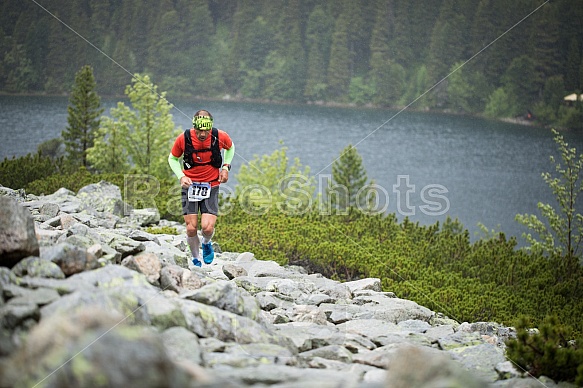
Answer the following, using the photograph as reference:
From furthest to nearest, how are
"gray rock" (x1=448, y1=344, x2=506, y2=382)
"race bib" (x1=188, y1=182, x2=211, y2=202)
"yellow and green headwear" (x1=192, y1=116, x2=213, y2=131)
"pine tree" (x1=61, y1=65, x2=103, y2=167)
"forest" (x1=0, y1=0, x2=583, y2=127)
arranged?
"forest" (x1=0, y1=0, x2=583, y2=127) < "pine tree" (x1=61, y1=65, x2=103, y2=167) < "race bib" (x1=188, y1=182, x2=211, y2=202) < "yellow and green headwear" (x1=192, y1=116, x2=213, y2=131) < "gray rock" (x1=448, y1=344, x2=506, y2=382)

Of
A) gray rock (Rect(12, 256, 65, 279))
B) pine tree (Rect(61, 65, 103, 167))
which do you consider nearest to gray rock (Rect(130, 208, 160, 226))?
gray rock (Rect(12, 256, 65, 279))

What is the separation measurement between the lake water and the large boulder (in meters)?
49.2

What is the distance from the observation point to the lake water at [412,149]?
61.7 meters

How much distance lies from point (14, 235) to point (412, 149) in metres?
75.1

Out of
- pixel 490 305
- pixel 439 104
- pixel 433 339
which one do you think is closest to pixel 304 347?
pixel 433 339

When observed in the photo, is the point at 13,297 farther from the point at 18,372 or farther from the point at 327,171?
the point at 327,171

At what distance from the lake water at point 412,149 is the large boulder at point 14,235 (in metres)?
49.2

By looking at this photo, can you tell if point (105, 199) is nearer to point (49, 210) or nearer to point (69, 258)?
point (49, 210)

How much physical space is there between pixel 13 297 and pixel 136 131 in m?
35.1

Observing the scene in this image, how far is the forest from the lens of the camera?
12075 centimetres

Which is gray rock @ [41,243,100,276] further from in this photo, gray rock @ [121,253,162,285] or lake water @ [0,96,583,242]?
lake water @ [0,96,583,242]

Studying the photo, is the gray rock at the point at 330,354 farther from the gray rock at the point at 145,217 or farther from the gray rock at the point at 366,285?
the gray rock at the point at 145,217

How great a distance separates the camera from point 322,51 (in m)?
145

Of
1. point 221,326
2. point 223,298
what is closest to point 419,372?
point 221,326
